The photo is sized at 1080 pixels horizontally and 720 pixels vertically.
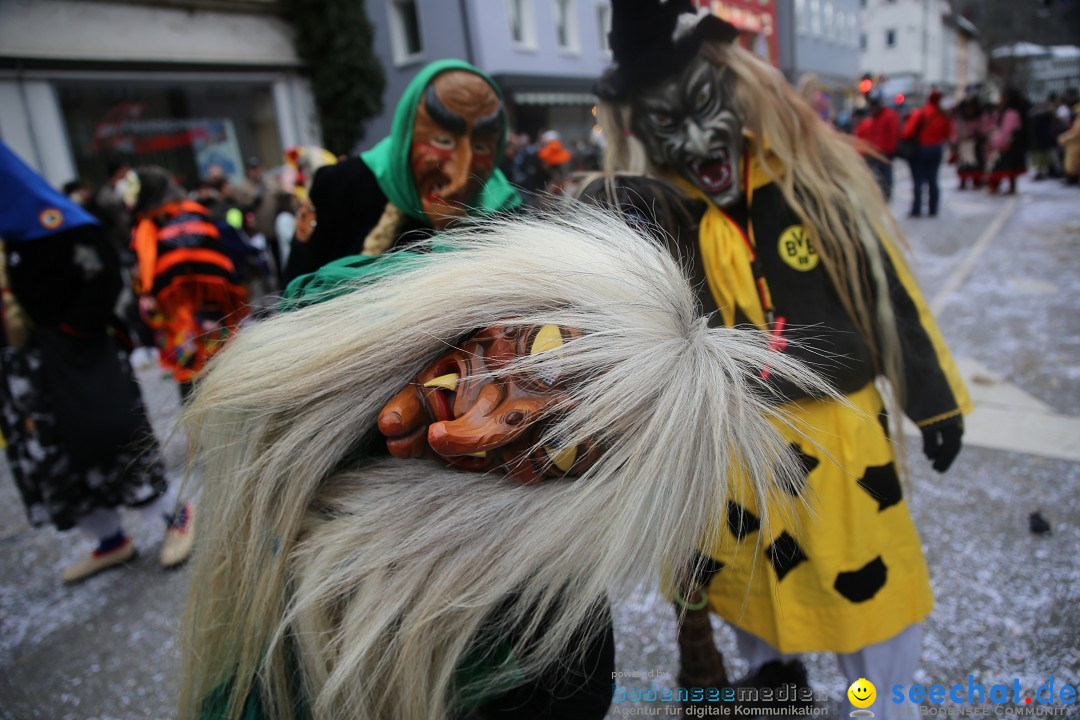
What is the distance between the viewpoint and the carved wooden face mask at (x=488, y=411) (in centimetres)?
71

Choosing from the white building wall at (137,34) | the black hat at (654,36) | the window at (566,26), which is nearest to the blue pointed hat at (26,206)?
the black hat at (654,36)

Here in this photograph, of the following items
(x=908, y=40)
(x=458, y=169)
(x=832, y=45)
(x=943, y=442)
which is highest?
(x=908, y=40)

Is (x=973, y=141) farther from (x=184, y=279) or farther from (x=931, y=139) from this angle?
(x=184, y=279)

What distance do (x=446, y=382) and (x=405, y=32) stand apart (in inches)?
738

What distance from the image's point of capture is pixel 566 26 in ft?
58.2

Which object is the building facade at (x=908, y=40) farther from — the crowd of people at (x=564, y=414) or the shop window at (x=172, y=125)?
the crowd of people at (x=564, y=414)

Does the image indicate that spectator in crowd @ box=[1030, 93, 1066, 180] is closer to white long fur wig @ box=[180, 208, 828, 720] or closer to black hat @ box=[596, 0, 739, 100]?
black hat @ box=[596, 0, 739, 100]

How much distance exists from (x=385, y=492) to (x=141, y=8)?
46.0ft

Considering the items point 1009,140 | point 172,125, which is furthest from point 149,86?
point 1009,140

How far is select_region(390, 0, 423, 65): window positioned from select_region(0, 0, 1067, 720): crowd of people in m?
17.1

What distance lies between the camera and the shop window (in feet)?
34.5

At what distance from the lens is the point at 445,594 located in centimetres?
73

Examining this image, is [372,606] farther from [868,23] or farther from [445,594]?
[868,23]

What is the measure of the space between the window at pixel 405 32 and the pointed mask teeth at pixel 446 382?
17.8 meters
